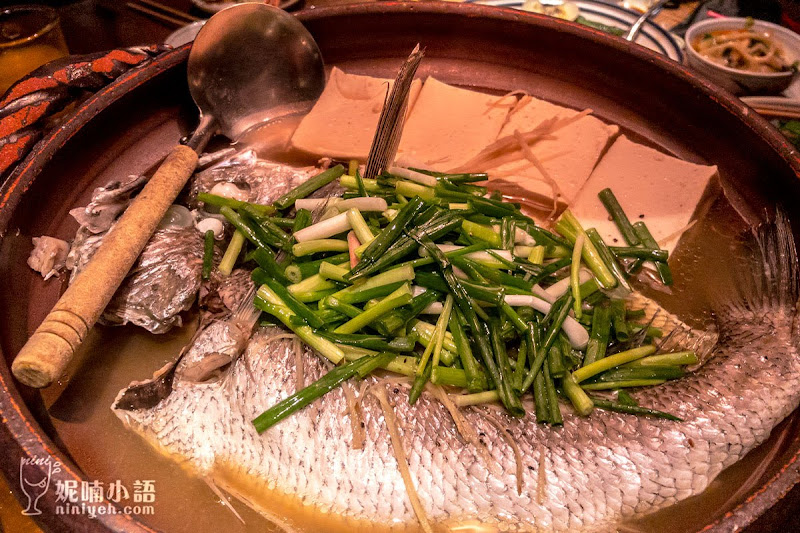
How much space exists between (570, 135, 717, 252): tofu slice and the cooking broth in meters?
0.34

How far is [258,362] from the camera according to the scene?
1.39 meters

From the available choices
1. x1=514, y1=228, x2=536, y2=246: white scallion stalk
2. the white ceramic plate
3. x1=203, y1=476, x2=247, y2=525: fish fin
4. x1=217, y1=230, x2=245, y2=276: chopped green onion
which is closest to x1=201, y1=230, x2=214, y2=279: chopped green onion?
x1=217, y1=230, x2=245, y2=276: chopped green onion

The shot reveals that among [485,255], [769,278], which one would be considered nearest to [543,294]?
[485,255]

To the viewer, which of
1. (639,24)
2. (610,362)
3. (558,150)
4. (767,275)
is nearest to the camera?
(610,362)

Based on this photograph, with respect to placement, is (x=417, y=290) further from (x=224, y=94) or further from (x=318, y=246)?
(x=224, y=94)

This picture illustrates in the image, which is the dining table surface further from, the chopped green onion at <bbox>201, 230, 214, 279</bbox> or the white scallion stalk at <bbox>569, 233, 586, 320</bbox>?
the white scallion stalk at <bbox>569, 233, 586, 320</bbox>

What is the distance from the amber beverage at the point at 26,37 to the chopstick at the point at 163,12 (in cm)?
65

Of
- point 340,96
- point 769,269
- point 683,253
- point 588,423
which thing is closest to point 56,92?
point 340,96

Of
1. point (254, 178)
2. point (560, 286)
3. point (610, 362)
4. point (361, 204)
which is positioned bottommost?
point (610, 362)

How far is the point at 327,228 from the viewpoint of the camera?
1580 mm

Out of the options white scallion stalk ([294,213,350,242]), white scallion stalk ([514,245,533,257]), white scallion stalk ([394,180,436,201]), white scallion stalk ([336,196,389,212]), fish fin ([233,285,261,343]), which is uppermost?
white scallion stalk ([394,180,436,201])

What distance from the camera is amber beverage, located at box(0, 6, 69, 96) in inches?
93.9

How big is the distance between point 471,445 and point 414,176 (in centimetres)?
93

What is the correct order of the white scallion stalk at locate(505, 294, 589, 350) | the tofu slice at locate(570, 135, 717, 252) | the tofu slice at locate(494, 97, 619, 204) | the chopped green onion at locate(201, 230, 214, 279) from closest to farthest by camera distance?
the white scallion stalk at locate(505, 294, 589, 350)
the chopped green onion at locate(201, 230, 214, 279)
the tofu slice at locate(570, 135, 717, 252)
the tofu slice at locate(494, 97, 619, 204)
